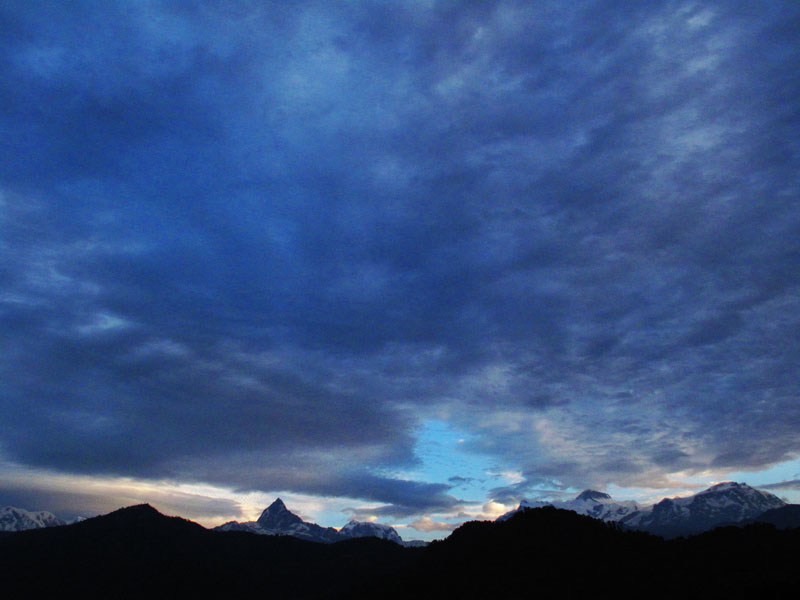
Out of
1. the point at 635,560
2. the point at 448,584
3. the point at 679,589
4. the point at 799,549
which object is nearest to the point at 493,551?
the point at 448,584

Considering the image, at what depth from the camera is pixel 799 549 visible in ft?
429

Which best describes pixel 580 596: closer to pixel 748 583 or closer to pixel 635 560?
pixel 635 560

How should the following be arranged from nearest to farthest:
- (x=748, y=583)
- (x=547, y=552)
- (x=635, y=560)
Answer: (x=748, y=583), (x=635, y=560), (x=547, y=552)

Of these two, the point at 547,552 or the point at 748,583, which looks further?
the point at 547,552

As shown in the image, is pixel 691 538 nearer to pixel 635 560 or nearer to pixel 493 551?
pixel 635 560

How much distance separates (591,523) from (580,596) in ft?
189

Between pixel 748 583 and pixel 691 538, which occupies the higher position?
pixel 691 538

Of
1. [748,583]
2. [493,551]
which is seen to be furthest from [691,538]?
[493,551]

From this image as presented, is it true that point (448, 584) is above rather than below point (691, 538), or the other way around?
below

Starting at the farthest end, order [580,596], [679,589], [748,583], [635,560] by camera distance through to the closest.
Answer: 1. [635,560]
2. [580,596]
3. [679,589]
4. [748,583]

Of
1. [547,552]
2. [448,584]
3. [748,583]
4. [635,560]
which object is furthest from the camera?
[448,584]

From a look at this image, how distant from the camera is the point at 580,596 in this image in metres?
146

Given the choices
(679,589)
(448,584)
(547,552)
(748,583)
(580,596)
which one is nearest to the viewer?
(748,583)

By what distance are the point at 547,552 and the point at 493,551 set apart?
2285cm
